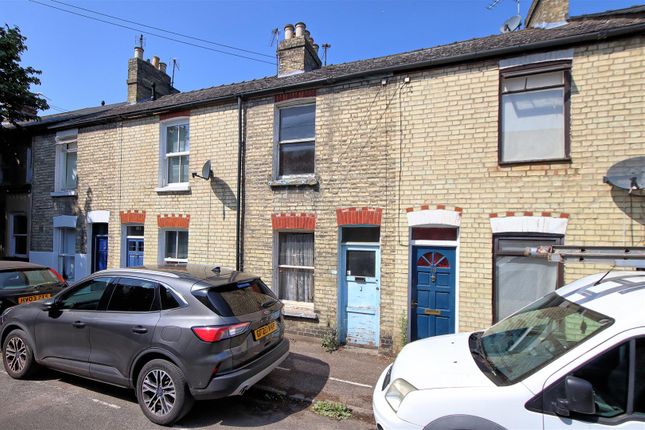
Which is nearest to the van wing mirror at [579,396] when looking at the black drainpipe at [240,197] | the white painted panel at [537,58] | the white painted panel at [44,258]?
the white painted panel at [537,58]

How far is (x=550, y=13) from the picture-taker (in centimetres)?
689

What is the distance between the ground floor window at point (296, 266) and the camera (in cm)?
730

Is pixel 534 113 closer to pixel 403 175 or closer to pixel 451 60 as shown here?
pixel 451 60

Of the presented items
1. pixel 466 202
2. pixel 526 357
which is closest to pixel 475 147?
pixel 466 202

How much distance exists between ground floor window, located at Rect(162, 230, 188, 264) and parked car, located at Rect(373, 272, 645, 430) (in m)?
7.01

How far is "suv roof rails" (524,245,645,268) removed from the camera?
8.95ft

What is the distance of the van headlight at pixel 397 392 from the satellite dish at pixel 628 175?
4.54 metres

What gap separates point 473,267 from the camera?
5.82 m

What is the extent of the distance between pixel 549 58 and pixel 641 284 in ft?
14.6

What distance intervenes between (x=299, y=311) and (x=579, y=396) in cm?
545

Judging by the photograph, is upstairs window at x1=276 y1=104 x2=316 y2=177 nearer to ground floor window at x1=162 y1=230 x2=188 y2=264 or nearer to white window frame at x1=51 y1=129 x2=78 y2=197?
ground floor window at x1=162 y1=230 x2=188 y2=264

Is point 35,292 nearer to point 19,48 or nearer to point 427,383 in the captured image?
point 427,383

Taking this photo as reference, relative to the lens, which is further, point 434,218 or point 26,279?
point 26,279

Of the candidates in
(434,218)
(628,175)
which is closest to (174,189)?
(434,218)
